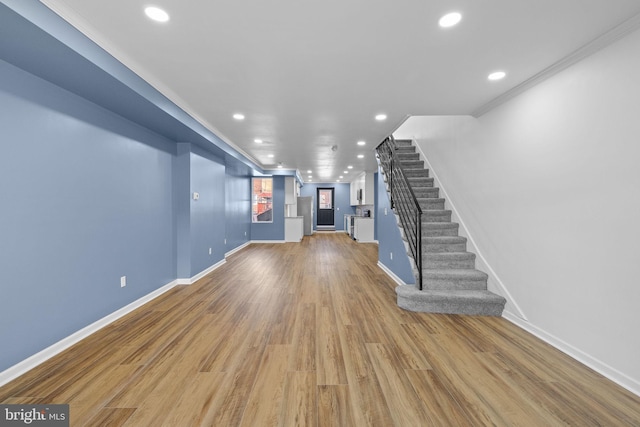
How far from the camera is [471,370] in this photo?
200 cm

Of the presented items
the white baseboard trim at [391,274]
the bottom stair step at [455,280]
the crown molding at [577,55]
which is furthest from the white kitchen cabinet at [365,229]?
the crown molding at [577,55]

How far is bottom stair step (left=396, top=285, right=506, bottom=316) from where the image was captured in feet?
9.82

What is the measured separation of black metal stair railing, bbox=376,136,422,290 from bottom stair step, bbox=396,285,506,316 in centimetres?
20

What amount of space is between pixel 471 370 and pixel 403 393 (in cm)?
68

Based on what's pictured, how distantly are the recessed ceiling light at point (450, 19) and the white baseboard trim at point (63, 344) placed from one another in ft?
13.3

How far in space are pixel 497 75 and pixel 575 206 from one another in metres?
1.44

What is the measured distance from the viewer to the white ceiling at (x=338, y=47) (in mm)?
1657

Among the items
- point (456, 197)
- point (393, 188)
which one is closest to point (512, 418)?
point (456, 197)

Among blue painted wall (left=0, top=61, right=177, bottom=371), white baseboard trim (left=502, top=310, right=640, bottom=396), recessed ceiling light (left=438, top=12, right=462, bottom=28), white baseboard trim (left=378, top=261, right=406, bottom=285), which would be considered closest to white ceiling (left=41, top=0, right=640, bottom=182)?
recessed ceiling light (left=438, top=12, right=462, bottom=28)

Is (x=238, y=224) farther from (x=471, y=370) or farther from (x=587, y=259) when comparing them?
(x=587, y=259)

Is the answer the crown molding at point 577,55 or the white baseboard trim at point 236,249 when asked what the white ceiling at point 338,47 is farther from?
the white baseboard trim at point 236,249

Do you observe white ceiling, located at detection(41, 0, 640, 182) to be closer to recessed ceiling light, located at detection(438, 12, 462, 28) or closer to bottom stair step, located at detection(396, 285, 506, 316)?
recessed ceiling light, located at detection(438, 12, 462, 28)

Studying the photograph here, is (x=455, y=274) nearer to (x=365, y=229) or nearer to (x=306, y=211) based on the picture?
(x=365, y=229)

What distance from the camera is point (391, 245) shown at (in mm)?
4902
